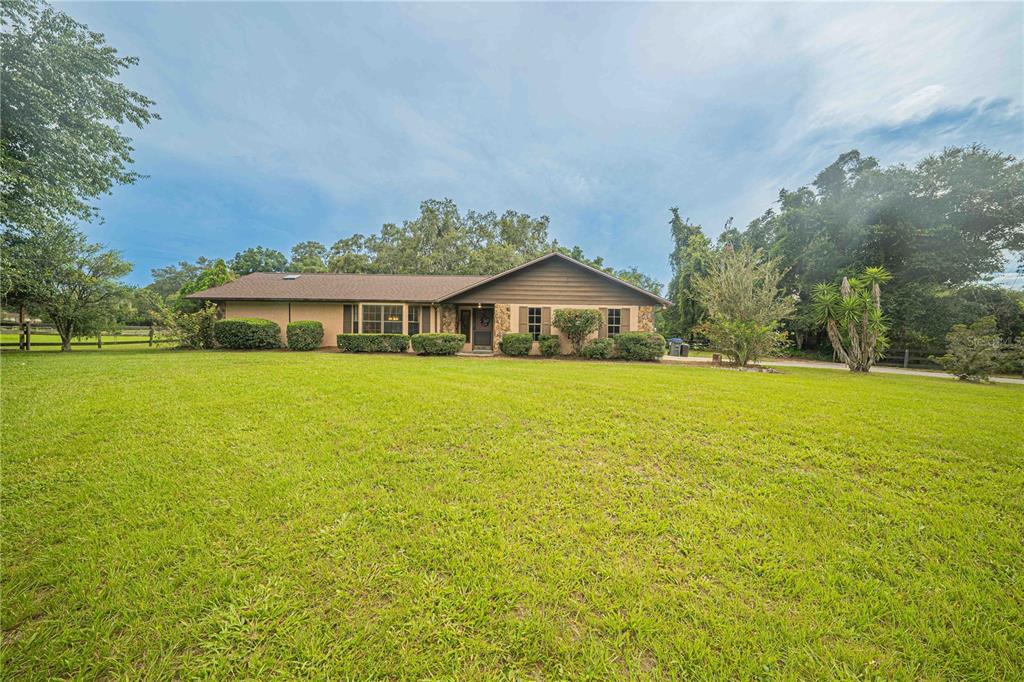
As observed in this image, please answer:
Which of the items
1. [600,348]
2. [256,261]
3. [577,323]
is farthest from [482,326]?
[256,261]

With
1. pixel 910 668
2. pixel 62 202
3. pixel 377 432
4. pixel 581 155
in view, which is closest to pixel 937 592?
pixel 910 668

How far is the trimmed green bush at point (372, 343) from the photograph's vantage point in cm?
1440

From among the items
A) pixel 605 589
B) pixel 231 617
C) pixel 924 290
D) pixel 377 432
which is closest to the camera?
pixel 231 617

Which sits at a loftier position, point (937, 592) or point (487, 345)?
point (487, 345)

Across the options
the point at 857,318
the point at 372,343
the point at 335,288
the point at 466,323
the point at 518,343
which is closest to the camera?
the point at 857,318

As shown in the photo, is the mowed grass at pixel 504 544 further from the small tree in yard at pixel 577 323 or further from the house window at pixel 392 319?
the house window at pixel 392 319

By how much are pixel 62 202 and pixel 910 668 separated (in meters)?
20.2

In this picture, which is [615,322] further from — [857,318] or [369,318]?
[369,318]

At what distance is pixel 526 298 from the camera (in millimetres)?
15469

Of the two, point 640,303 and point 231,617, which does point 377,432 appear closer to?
point 231,617

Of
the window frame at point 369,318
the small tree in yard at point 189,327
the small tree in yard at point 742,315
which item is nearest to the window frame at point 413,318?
the window frame at point 369,318

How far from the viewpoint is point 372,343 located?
14.5 meters

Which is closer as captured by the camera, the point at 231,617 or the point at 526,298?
the point at 231,617

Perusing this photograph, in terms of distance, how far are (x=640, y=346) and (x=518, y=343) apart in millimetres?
5054
